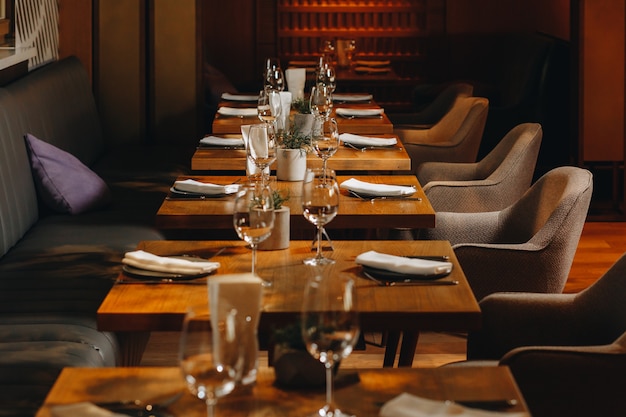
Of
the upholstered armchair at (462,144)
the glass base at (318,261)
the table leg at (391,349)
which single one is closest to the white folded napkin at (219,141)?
the table leg at (391,349)

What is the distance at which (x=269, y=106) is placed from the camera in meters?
4.56

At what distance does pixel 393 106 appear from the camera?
32.9 feet

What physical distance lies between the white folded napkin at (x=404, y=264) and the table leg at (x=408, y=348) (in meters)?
0.92

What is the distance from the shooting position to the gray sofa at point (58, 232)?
283cm

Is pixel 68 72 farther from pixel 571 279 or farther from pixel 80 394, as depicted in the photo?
pixel 80 394

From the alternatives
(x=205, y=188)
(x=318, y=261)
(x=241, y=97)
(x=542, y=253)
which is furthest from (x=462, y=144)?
(x=318, y=261)

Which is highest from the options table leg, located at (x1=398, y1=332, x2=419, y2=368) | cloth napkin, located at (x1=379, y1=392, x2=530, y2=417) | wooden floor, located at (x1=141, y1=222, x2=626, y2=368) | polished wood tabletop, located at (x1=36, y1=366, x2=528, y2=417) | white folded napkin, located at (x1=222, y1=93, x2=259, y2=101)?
white folded napkin, located at (x1=222, y1=93, x2=259, y2=101)

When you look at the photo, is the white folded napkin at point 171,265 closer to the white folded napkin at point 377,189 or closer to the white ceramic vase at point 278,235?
the white ceramic vase at point 278,235

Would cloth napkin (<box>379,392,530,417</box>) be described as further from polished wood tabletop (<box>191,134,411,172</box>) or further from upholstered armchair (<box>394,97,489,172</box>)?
upholstered armchair (<box>394,97,489,172</box>)

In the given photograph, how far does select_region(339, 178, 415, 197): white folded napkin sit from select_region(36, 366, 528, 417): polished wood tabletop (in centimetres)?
165

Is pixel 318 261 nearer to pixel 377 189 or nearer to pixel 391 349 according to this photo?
pixel 377 189

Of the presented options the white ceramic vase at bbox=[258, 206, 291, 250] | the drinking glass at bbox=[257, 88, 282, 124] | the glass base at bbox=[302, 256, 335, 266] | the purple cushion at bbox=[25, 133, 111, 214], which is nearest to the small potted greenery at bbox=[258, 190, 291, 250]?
the white ceramic vase at bbox=[258, 206, 291, 250]

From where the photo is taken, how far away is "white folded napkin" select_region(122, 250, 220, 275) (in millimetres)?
2588

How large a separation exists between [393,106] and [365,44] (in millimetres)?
686
